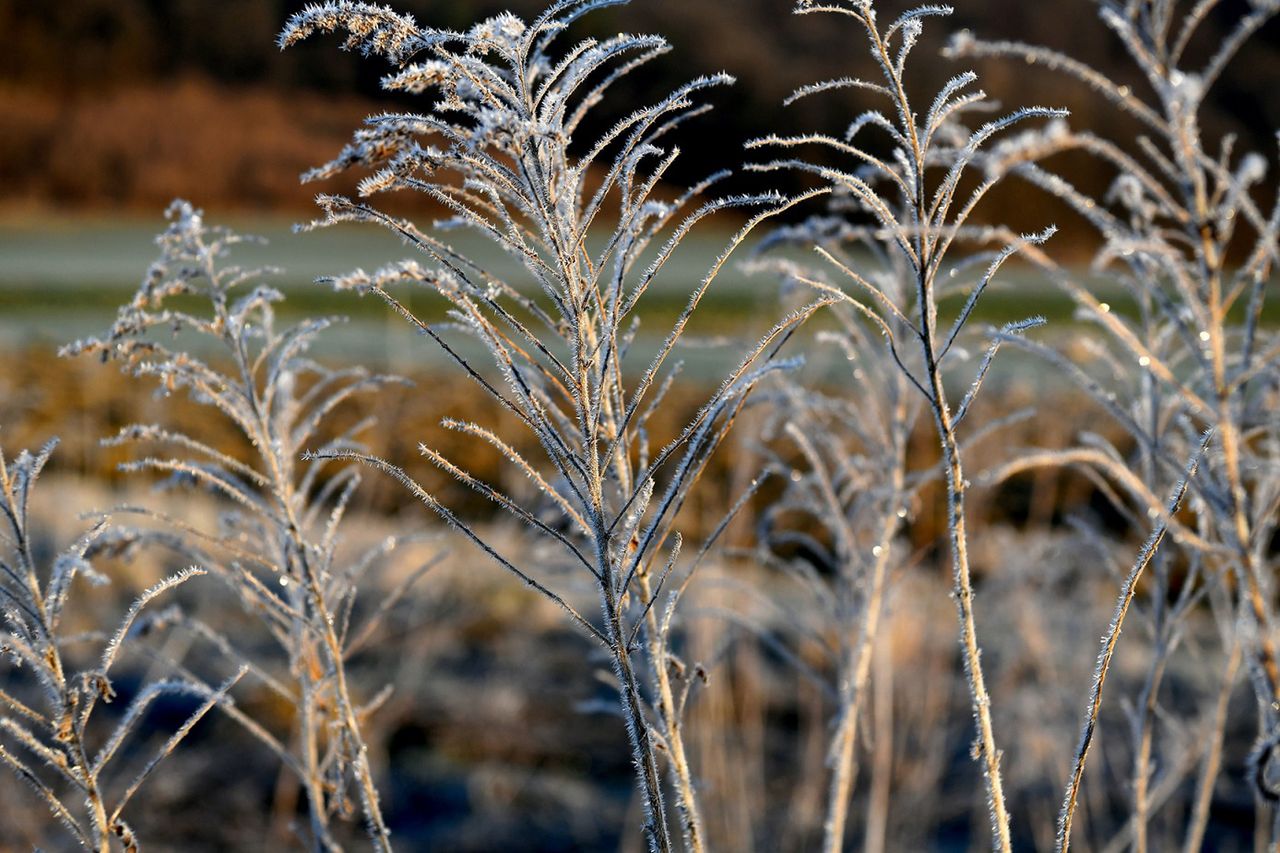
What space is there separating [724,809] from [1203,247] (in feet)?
12.1

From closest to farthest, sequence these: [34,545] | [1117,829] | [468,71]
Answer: [468,71]
[1117,829]
[34,545]

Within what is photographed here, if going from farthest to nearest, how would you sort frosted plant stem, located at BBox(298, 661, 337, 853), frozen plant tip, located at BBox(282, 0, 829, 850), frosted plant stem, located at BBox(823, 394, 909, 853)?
frosted plant stem, located at BBox(823, 394, 909, 853) → frosted plant stem, located at BBox(298, 661, 337, 853) → frozen plant tip, located at BBox(282, 0, 829, 850)

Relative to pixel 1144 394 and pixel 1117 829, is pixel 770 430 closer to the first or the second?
pixel 1144 394

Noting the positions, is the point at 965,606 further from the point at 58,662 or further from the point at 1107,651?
the point at 58,662

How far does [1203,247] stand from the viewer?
96 centimetres

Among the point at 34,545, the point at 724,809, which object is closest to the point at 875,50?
the point at 724,809

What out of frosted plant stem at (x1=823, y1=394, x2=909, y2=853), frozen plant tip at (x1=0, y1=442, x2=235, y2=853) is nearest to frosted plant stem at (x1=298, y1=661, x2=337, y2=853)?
frozen plant tip at (x1=0, y1=442, x2=235, y2=853)

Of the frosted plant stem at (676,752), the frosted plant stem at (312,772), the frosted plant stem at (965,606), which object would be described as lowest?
the frosted plant stem at (312,772)

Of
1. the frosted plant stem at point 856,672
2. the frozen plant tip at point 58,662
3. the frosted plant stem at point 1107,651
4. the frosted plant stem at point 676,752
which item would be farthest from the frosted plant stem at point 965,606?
the frozen plant tip at point 58,662

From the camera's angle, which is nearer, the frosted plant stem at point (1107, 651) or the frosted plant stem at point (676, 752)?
the frosted plant stem at point (1107, 651)

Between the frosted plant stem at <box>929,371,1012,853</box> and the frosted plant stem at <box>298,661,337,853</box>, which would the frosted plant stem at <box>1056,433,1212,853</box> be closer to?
the frosted plant stem at <box>929,371,1012,853</box>

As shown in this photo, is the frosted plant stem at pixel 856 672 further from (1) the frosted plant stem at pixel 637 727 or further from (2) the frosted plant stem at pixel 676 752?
(1) the frosted plant stem at pixel 637 727

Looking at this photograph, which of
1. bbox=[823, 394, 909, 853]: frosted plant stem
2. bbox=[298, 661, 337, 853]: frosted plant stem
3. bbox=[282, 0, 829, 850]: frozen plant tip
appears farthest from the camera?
bbox=[823, 394, 909, 853]: frosted plant stem

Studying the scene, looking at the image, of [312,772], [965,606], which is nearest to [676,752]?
[965,606]
